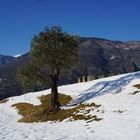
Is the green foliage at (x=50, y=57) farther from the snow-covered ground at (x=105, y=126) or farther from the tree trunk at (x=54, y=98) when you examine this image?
the snow-covered ground at (x=105, y=126)

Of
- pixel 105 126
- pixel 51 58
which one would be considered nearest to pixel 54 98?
pixel 51 58

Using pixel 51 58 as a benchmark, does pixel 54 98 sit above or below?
below

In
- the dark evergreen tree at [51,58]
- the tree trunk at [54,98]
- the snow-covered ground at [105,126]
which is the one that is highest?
the dark evergreen tree at [51,58]

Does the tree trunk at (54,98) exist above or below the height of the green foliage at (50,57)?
below

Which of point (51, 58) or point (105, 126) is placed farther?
point (51, 58)

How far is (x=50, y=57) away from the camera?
170ft

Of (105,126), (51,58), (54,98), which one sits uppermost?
(51,58)

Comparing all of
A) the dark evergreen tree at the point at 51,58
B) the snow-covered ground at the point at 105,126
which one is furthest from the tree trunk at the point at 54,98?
the snow-covered ground at the point at 105,126

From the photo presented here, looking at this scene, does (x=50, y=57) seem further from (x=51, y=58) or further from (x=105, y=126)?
(x=105, y=126)

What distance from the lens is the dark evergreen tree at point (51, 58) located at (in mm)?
52062

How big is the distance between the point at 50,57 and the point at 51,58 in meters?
0.22

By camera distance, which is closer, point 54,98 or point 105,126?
point 105,126

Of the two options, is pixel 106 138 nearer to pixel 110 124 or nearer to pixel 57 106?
pixel 110 124

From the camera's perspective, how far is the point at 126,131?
29.2 metres
